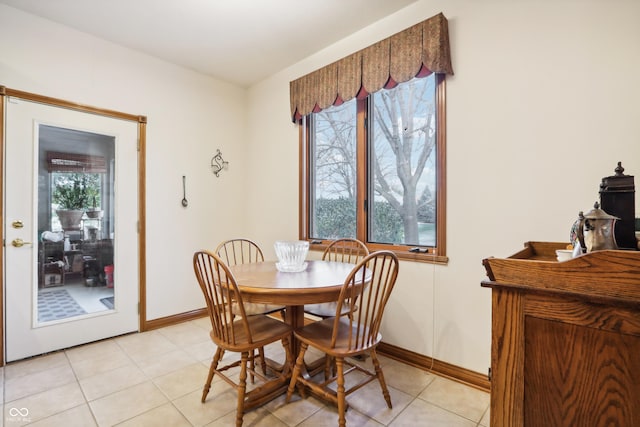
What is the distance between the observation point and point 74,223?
268cm

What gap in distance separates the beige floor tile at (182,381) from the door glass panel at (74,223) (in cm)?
117

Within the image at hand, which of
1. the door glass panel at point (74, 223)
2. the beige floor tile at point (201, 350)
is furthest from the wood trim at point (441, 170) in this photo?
the door glass panel at point (74, 223)

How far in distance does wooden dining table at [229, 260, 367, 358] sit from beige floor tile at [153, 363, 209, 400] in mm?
709

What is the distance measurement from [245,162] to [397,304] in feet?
8.37

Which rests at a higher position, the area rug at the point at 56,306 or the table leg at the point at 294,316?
the table leg at the point at 294,316

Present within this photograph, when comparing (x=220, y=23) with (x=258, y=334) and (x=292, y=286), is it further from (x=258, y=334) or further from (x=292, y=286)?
(x=258, y=334)

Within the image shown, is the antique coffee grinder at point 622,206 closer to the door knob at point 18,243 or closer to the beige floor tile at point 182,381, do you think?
the beige floor tile at point 182,381

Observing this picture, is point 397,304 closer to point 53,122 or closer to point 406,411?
point 406,411

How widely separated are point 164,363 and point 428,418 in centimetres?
195

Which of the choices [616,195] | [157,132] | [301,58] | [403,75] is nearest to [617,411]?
[616,195]

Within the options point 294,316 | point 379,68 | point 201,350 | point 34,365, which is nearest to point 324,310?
point 294,316

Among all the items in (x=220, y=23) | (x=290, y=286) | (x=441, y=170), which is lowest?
(x=290, y=286)

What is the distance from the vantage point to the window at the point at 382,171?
2330 millimetres

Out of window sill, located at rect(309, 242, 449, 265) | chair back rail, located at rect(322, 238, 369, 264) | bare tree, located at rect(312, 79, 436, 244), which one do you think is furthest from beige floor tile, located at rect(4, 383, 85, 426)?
bare tree, located at rect(312, 79, 436, 244)
